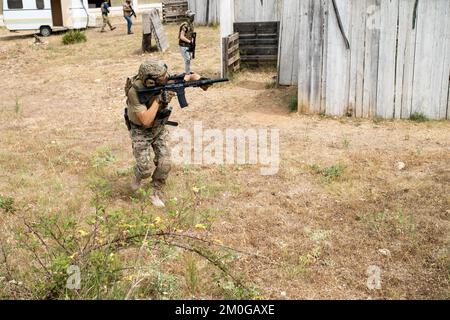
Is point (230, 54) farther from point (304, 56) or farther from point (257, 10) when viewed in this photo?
point (304, 56)

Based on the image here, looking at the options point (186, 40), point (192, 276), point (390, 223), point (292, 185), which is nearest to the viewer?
point (192, 276)

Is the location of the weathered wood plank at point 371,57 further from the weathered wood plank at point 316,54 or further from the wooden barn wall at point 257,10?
the wooden barn wall at point 257,10

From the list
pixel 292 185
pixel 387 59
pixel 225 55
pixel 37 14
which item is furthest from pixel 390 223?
pixel 37 14

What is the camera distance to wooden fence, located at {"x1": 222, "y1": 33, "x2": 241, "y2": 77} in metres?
11.9

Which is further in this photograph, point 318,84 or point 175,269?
point 318,84

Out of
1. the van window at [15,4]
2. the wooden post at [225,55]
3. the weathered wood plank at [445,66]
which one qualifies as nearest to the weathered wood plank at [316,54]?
the weathered wood plank at [445,66]

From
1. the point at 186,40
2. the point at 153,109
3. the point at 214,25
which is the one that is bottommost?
the point at 153,109

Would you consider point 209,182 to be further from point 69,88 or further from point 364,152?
point 69,88

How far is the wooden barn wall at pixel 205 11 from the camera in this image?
796 inches

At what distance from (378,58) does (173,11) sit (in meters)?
14.7

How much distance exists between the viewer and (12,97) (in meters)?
11.9

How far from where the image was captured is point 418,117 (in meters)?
8.67
